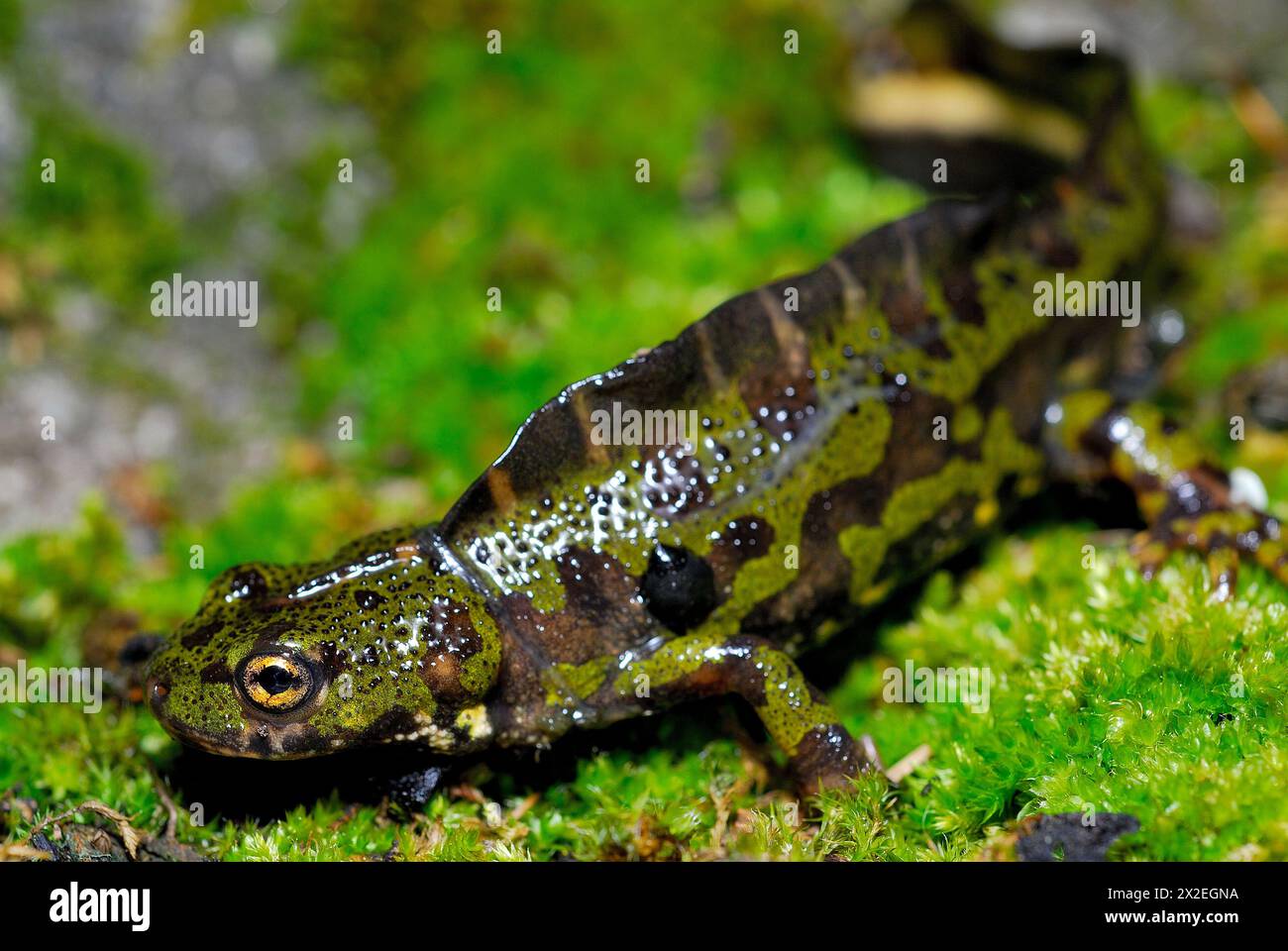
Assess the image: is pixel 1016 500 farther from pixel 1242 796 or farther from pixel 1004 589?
pixel 1242 796

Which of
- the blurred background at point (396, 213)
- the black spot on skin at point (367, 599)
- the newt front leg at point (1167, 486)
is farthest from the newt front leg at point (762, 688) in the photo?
the blurred background at point (396, 213)

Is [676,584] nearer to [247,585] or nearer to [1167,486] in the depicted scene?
[247,585]

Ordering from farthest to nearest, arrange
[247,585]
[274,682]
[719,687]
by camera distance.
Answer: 1. [719,687]
2. [247,585]
3. [274,682]

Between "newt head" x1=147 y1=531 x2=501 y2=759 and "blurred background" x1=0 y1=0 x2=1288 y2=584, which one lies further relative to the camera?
"blurred background" x1=0 y1=0 x2=1288 y2=584

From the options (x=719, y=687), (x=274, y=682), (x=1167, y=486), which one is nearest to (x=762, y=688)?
(x=719, y=687)

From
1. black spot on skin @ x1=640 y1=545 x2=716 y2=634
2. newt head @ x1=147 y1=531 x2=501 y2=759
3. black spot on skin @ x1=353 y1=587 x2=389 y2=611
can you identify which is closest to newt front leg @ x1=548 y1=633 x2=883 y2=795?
black spot on skin @ x1=640 y1=545 x2=716 y2=634

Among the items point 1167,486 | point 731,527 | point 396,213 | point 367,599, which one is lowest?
point 367,599

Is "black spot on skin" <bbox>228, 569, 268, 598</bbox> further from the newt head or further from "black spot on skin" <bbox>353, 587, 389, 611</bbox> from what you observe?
"black spot on skin" <bbox>353, 587, 389, 611</bbox>

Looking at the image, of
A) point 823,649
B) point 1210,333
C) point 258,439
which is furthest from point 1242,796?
point 258,439
